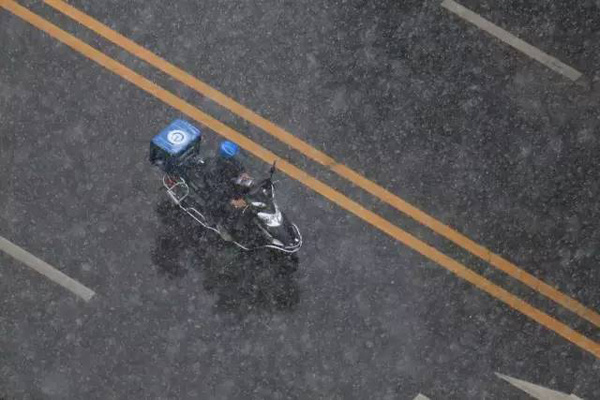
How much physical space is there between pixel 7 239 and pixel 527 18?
24.2 ft

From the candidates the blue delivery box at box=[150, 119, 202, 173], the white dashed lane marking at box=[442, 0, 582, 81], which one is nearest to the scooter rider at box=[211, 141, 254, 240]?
the blue delivery box at box=[150, 119, 202, 173]

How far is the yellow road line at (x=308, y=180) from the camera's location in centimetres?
1180

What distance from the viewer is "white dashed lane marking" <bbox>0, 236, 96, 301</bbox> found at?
1180 centimetres

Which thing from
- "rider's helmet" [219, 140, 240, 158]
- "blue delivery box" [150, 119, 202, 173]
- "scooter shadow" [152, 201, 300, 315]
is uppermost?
"rider's helmet" [219, 140, 240, 158]

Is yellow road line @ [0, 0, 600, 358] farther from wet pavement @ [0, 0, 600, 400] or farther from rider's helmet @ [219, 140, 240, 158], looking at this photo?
rider's helmet @ [219, 140, 240, 158]

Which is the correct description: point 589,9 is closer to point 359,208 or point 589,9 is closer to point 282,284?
point 359,208

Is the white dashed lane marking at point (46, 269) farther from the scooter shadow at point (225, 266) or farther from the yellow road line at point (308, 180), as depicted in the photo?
the yellow road line at point (308, 180)

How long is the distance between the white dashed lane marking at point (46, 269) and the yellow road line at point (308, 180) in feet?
8.50

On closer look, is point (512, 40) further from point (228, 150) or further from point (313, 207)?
point (228, 150)

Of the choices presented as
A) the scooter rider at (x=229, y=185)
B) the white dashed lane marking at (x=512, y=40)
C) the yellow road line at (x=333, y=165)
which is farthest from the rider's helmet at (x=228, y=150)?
the white dashed lane marking at (x=512, y=40)

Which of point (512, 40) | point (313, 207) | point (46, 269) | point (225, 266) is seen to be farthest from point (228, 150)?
point (512, 40)

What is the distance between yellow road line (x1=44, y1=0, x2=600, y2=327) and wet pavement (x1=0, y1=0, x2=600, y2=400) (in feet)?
0.33

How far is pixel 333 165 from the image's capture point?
12.0 meters

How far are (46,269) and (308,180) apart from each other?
355 centimetres
